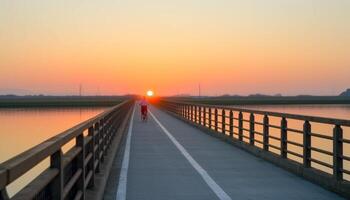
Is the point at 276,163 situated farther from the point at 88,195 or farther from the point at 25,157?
the point at 25,157

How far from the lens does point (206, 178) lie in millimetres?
13195

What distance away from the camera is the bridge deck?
36.1ft

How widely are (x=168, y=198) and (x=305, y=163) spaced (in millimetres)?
4155

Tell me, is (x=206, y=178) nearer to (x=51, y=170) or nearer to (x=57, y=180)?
(x=57, y=180)

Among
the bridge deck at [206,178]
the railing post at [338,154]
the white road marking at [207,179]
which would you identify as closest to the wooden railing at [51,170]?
the bridge deck at [206,178]

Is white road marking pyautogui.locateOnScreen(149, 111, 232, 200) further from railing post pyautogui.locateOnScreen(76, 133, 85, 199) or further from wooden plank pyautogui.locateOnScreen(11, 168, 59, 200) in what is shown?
wooden plank pyautogui.locateOnScreen(11, 168, 59, 200)

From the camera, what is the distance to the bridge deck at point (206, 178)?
1099cm

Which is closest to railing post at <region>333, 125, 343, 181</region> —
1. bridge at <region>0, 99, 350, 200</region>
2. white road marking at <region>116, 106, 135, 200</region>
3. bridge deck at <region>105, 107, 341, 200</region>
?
bridge at <region>0, 99, 350, 200</region>

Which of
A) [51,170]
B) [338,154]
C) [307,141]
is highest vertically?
[51,170]

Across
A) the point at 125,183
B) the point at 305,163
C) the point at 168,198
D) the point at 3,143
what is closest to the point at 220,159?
the point at 305,163

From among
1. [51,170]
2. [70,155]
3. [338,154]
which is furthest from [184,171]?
[51,170]

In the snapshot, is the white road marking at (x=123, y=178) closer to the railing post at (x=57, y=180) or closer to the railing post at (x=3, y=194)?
the railing post at (x=57, y=180)

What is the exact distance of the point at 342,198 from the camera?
10508 mm

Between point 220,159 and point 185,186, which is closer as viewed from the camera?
point 185,186
